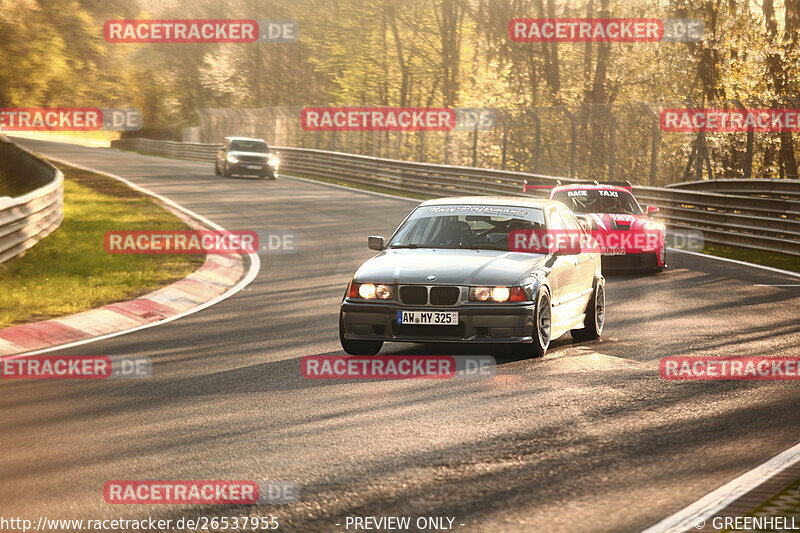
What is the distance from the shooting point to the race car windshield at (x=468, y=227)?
10.4m

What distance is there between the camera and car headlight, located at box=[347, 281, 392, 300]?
9438mm

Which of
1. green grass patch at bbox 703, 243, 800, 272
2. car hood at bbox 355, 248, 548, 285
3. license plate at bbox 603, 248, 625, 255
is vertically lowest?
green grass patch at bbox 703, 243, 800, 272

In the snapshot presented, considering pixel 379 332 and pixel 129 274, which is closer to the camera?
pixel 379 332

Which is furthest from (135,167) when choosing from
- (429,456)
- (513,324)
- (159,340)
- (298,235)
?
(429,456)

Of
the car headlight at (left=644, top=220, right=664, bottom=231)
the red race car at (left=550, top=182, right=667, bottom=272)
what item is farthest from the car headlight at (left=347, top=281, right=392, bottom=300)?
the car headlight at (left=644, top=220, right=664, bottom=231)

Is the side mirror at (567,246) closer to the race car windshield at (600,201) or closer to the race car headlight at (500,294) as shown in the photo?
the race car headlight at (500,294)

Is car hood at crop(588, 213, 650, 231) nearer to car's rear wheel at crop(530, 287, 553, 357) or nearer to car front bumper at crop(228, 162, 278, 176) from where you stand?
car's rear wheel at crop(530, 287, 553, 357)

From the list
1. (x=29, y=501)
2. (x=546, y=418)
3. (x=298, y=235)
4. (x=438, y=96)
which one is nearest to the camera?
(x=29, y=501)

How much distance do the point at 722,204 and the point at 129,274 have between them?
1304 centimetres

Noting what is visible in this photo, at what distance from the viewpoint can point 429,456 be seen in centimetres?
627

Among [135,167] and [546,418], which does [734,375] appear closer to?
[546,418]

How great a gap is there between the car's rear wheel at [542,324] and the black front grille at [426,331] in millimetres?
702

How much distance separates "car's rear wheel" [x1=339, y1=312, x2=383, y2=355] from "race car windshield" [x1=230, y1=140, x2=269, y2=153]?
3050cm

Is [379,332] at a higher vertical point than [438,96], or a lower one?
lower
